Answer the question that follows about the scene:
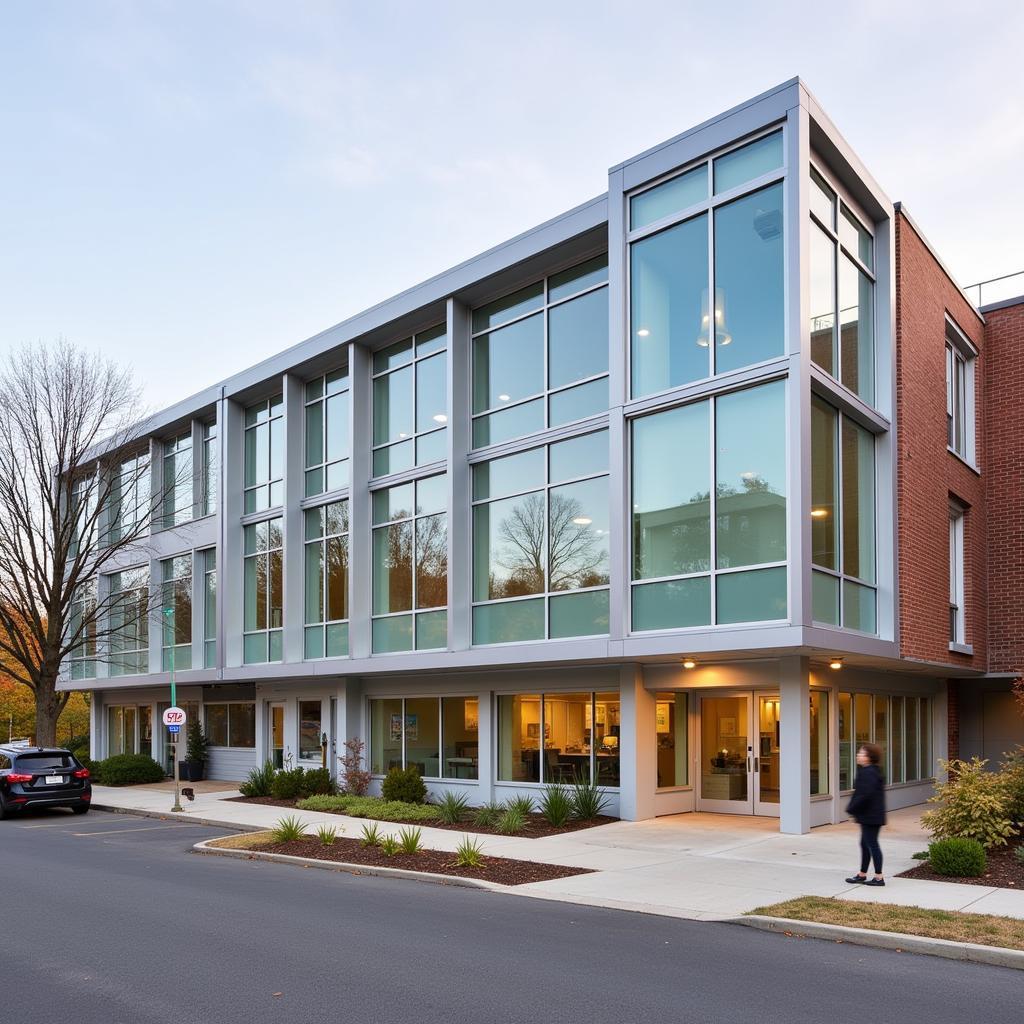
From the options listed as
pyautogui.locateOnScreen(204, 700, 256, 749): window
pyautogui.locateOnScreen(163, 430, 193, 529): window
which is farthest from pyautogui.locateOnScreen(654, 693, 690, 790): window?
pyautogui.locateOnScreen(163, 430, 193, 529): window

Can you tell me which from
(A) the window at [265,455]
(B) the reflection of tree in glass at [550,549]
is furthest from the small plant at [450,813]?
(A) the window at [265,455]

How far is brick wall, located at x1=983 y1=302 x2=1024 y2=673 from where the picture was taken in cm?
2294

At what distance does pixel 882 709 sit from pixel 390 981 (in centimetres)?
1552

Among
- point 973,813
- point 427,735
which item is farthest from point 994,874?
point 427,735

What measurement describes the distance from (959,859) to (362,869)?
24.5 ft

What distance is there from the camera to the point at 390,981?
793cm

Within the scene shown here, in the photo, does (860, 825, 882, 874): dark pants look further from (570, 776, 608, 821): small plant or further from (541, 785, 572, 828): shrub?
(570, 776, 608, 821): small plant

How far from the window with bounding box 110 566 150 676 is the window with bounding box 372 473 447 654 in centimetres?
1192

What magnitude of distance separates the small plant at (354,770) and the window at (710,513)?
8721mm

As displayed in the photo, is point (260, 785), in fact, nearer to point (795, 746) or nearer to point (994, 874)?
point (795, 746)

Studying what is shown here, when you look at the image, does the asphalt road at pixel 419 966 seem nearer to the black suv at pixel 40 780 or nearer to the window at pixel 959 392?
the black suv at pixel 40 780

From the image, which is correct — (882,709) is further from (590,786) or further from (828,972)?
(828,972)

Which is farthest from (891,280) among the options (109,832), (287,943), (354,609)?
(109,832)

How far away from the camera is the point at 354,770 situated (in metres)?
23.5
